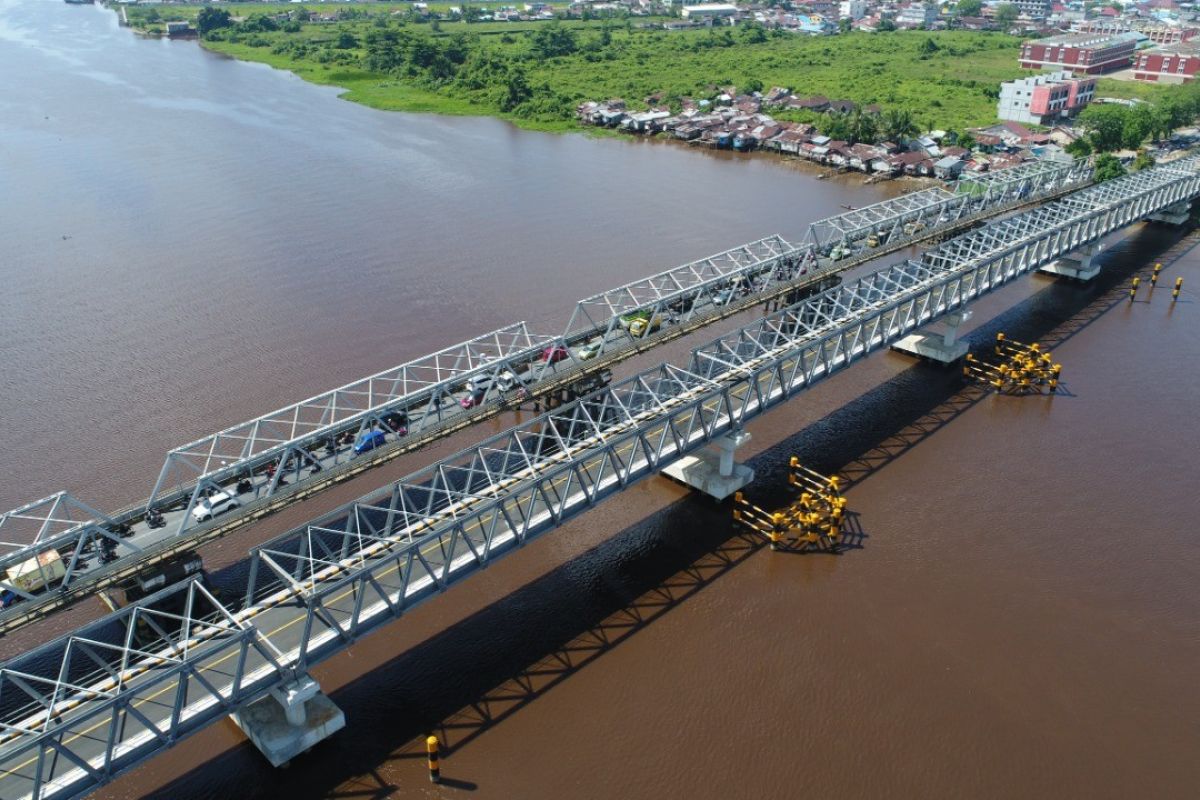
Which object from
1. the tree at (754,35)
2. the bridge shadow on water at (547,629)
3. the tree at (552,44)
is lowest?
the bridge shadow on water at (547,629)

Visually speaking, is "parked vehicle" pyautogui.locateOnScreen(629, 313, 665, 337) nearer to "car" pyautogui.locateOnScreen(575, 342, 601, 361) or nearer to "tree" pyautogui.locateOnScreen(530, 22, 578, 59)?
"car" pyautogui.locateOnScreen(575, 342, 601, 361)

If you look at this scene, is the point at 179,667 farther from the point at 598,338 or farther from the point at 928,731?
the point at 598,338

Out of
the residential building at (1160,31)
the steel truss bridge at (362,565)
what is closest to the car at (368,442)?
the steel truss bridge at (362,565)

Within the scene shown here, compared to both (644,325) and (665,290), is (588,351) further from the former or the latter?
(665,290)

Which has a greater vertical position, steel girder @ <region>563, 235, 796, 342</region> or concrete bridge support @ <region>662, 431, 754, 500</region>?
steel girder @ <region>563, 235, 796, 342</region>

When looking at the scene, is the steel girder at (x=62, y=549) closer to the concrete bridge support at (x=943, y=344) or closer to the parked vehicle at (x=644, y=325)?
the parked vehicle at (x=644, y=325)

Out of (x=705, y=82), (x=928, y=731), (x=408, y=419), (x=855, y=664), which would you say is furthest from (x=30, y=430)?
(x=705, y=82)

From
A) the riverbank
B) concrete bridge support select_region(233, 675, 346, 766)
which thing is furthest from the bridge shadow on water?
the riverbank
